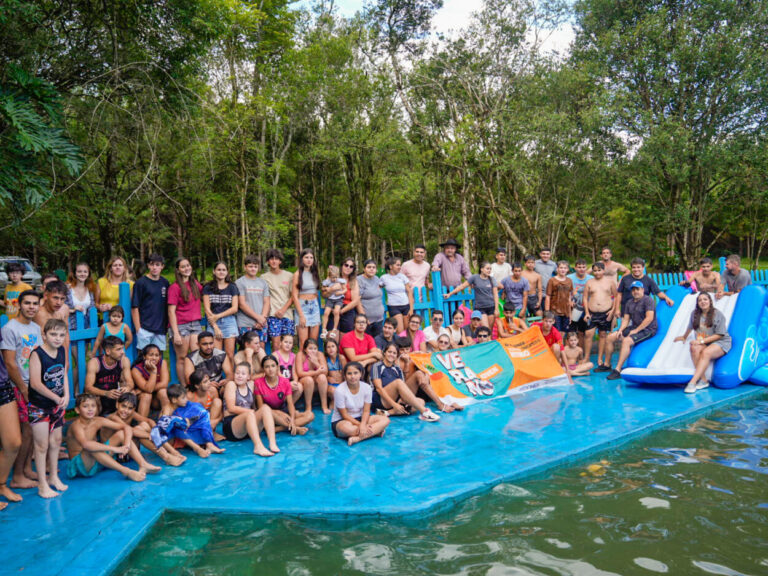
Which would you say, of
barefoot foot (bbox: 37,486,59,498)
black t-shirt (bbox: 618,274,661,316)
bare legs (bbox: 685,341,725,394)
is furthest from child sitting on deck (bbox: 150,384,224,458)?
black t-shirt (bbox: 618,274,661,316)

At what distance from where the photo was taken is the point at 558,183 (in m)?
25.4

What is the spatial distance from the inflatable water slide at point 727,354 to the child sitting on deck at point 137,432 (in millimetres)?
6400

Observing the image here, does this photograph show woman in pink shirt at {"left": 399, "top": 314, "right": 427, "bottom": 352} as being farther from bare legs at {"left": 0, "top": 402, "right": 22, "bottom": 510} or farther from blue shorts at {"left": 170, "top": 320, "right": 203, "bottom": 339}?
bare legs at {"left": 0, "top": 402, "right": 22, "bottom": 510}

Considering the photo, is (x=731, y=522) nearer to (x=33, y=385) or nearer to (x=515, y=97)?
(x=33, y=385)

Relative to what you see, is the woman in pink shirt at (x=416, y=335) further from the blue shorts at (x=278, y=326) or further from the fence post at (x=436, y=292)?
the blue shorts at (x=278, y=326)

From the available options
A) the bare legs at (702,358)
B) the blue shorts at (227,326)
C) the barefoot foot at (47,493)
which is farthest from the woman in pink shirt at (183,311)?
the bare legs at (702,358)

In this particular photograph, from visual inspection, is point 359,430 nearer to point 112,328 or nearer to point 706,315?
point 112,328

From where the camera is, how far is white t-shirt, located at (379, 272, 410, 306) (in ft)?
26.7

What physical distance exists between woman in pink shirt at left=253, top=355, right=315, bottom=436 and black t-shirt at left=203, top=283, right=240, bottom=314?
105 centimetres

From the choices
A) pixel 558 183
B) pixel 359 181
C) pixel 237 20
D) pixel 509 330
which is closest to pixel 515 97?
pixel 558 183

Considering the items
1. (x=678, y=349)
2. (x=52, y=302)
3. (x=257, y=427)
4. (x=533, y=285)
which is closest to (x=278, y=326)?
(x=257, y=427)

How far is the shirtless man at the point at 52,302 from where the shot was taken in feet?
16.9

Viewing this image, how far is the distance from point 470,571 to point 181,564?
1944 millimetres

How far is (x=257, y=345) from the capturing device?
250 inches
